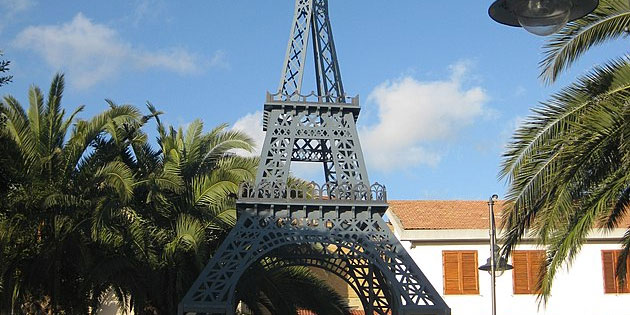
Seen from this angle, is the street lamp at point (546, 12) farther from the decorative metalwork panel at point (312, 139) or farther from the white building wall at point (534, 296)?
the white building wall at point (534, 296)

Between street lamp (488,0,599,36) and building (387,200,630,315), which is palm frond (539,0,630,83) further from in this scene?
building (387,200,630,315)

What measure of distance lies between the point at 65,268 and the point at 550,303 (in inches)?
626

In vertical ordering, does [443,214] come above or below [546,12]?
above

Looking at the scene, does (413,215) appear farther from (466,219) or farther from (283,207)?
(283,207)

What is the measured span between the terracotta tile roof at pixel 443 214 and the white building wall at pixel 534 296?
74 cm

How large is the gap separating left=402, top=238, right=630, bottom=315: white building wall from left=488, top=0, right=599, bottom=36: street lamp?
2126cm

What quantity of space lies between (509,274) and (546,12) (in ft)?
73.0

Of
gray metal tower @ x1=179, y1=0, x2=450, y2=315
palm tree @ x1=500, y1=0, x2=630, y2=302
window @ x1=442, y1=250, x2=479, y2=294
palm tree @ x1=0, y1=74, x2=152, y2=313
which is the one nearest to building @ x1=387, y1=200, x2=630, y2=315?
window @ x1=442, y1=250, x2=479, y2=294

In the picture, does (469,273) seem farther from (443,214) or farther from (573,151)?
(573,151)

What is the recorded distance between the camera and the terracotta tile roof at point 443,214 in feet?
94.4

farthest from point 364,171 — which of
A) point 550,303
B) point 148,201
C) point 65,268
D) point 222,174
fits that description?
point 550,303

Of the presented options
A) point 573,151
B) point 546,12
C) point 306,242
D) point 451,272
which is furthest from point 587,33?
point 451,272

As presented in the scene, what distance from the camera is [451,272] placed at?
28125 mm

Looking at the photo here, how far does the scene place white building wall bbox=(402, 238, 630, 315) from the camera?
27891mm
